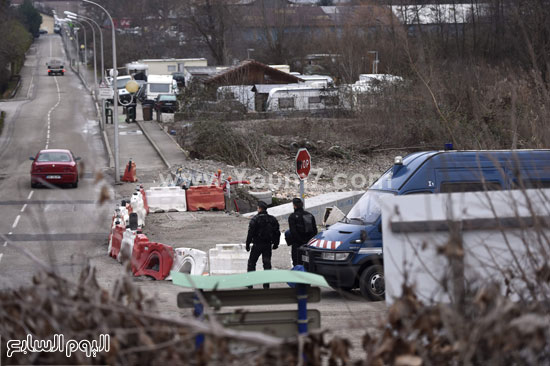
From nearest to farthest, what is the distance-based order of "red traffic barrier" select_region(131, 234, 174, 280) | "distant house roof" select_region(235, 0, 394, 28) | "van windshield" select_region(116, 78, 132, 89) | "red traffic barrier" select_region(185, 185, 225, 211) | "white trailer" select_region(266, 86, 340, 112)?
"red traffic barrier" select_region(131, 234, 174, 280)
"red traffic barrier" select_region(185, 185, 225, 211)
"white trailer" select_region(266, 86, 340, 112)
"van windshield" select_region(116, 78, 132, 89)
"distant house roof" select_region(235, 0, 394, 28)

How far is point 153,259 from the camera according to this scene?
1606 centimetres

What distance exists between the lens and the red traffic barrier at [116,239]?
58.3 ft

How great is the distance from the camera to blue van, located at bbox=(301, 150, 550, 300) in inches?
485

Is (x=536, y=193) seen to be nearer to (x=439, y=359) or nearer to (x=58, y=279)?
(x=439, y=359)

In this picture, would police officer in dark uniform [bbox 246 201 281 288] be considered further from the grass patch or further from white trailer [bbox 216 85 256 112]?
the grass patch

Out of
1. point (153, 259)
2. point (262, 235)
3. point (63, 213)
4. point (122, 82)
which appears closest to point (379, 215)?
point (262, 235)

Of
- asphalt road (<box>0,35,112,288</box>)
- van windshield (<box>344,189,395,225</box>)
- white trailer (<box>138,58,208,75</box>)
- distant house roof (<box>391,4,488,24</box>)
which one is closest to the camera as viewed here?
van windshield (<box>344,189,395,225</box>)

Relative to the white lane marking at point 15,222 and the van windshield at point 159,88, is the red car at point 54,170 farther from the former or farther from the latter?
the van windshield at point 159,88

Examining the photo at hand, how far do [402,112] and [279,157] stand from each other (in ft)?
26.3

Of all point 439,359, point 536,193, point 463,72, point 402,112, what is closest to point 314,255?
point 536,193

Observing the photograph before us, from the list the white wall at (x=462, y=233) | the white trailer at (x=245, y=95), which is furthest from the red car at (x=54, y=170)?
the white trailer at (x=245, y=95)

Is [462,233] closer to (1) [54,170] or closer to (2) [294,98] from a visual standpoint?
(1) [54,170]

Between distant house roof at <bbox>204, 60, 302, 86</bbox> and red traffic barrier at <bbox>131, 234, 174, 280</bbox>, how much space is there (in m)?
43.4

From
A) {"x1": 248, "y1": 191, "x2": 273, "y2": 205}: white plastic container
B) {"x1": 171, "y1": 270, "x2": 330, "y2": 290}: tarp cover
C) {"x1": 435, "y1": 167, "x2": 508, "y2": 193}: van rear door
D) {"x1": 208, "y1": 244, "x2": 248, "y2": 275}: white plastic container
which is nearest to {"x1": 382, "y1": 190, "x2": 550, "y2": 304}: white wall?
{"x1": 171, "y1": 270, "x2": 330, "y2": 290}: tarp cover
